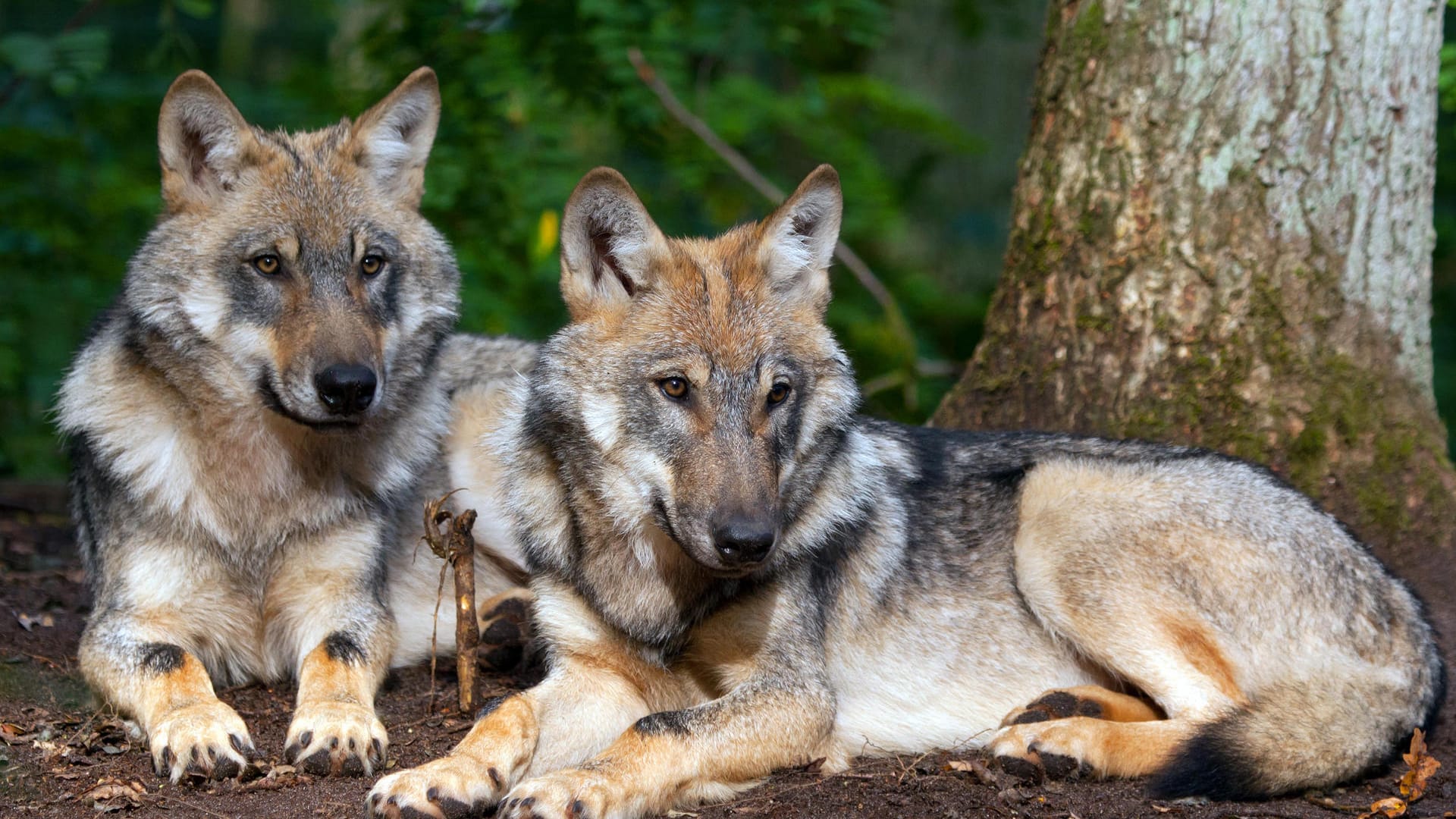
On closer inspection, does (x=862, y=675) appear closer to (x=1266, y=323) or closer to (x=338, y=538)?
(x=338, y=538)

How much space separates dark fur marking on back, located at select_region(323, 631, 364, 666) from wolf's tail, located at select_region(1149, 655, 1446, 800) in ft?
9.48

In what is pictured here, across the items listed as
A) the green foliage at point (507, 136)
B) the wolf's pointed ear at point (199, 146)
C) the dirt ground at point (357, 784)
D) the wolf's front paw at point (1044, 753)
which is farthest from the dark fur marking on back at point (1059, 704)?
the green foliage at point (507, 136)

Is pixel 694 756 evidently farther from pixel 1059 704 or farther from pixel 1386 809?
pixel 1386 809

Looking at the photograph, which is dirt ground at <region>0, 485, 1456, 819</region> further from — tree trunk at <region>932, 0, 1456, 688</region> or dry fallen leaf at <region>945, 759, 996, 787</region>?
tree trunk at <region>932, 0, 1456, 688</region>

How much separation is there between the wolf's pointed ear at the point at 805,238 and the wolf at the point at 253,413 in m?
1.56

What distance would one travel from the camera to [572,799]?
341 centimetres

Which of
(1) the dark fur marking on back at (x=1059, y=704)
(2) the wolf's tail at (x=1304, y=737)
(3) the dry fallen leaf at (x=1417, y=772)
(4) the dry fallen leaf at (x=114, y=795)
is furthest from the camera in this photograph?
(1) the dark fur marking on back at (x=1059, y=704)

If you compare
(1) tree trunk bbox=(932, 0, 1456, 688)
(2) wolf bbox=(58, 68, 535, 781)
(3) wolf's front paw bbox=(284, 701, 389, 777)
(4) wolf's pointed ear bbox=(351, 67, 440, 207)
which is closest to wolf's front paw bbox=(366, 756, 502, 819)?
(3) wolf's front paw bbox=(284, 701, 389, 777)

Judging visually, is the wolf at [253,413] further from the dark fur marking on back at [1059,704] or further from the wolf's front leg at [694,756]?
the dark fur marking on back at [1059,704]

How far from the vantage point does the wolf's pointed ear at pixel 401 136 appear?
5.06 meters

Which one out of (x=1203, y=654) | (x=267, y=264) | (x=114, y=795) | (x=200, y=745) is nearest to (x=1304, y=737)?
(x=1203, y=654)

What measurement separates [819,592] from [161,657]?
2.43 meters

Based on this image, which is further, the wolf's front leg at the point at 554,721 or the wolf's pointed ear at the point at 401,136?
the wolf's pointed ear at the point at 401,136

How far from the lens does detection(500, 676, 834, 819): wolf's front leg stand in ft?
11.2
